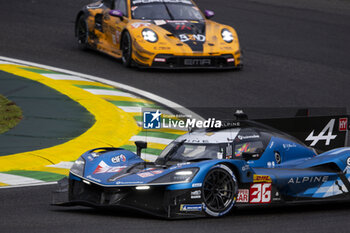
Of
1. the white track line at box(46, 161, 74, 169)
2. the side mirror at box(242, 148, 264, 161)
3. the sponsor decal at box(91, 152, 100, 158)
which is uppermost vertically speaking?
the side mirror at box(242, 148, 264, 161)

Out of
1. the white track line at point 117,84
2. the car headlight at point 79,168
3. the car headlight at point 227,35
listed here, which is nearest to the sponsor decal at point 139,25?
the white track line at point 117,84

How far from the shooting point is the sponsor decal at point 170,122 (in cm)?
867

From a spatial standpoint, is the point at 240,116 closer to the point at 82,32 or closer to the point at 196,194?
the point at 196,194

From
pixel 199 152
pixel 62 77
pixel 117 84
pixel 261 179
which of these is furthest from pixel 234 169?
pixel 62 77

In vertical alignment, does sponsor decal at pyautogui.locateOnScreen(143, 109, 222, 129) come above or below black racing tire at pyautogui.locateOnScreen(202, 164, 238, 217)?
above

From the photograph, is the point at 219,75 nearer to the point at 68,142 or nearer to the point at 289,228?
the point at 68,142

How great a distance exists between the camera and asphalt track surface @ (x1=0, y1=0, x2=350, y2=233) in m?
8.02

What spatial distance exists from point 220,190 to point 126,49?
29.9 feet

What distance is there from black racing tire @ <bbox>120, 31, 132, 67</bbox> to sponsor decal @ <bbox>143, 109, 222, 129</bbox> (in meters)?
7.75

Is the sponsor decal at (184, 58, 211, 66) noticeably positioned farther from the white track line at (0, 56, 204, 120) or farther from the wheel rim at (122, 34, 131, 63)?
the white track line at (0, 56, 204, 120)

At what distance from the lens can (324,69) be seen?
18.0m

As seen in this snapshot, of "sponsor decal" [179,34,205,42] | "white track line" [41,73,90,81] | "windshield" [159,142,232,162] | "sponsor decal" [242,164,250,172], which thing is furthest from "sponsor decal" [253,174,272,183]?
"sponsor decal" [179,34,205,42]

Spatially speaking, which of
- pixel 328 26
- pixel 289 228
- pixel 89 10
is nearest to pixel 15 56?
pixel 89 10

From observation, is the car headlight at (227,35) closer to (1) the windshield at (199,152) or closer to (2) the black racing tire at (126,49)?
(2) the black racing tire at (126,49)
